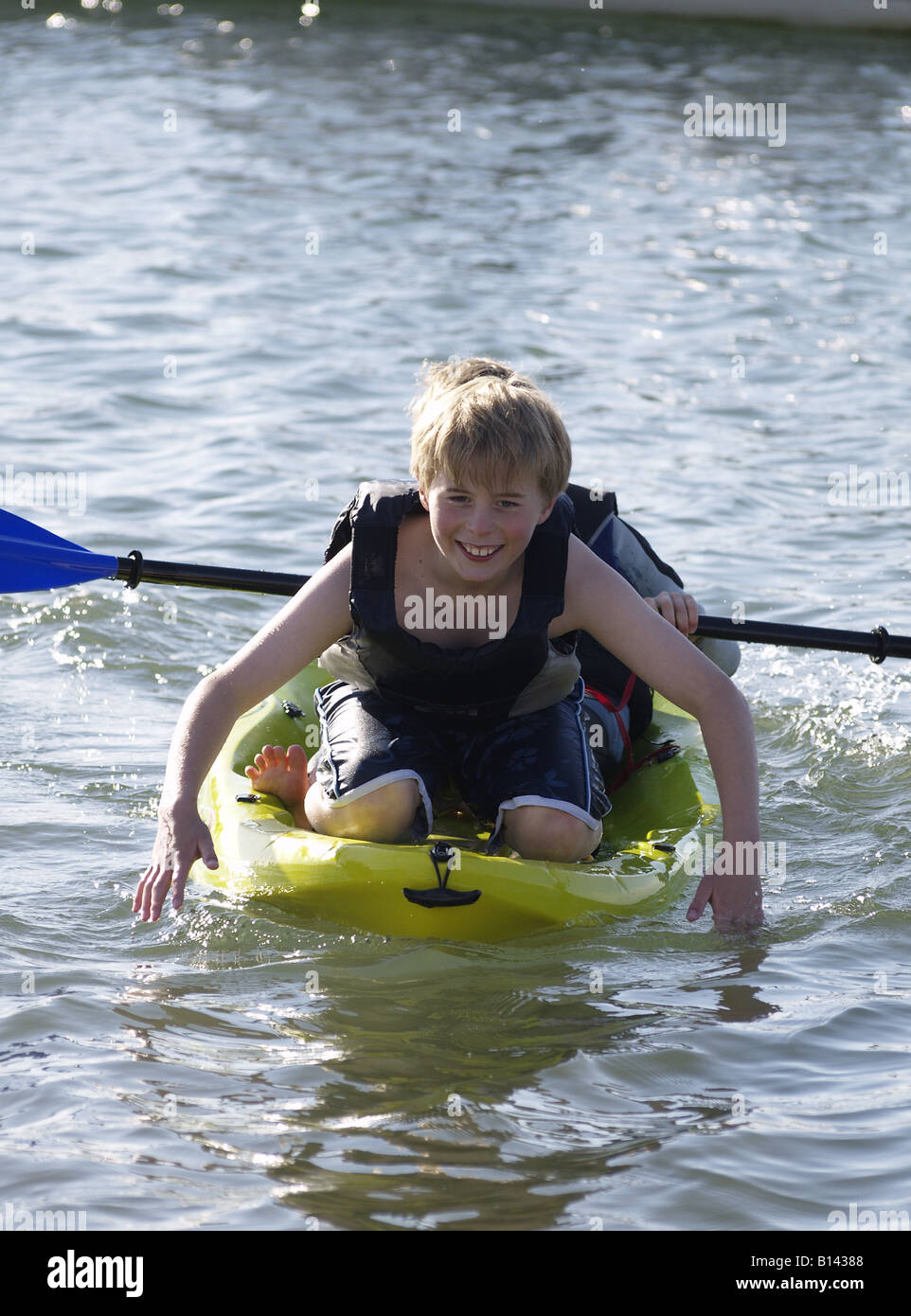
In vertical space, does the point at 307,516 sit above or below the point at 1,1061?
above

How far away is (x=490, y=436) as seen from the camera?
293cm

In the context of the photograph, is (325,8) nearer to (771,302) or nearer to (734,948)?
(771,302)

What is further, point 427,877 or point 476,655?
point 476,655

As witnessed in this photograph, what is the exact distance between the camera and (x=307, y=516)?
20.1 ft

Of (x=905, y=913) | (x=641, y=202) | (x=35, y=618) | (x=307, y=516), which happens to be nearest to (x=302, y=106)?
(x=641, y=202)

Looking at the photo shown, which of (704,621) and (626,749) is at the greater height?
(704,621)

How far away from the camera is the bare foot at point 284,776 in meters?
3.46

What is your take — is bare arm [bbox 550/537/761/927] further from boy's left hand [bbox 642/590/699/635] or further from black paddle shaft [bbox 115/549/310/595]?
black paddle shaft [bbox 115/549/310/595]

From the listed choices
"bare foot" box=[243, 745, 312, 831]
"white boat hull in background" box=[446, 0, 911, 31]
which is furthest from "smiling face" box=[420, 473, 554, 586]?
"white boat hull in background" box=[446, 0, 911, 31]

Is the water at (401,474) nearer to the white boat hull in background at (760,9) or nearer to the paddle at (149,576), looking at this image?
the paddle at (149,576)

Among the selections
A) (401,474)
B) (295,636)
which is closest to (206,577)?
(295,636)

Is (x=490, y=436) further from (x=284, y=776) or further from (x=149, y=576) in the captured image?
(x=149, y=576)

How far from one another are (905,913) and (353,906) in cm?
117

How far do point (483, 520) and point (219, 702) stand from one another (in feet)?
1.87
